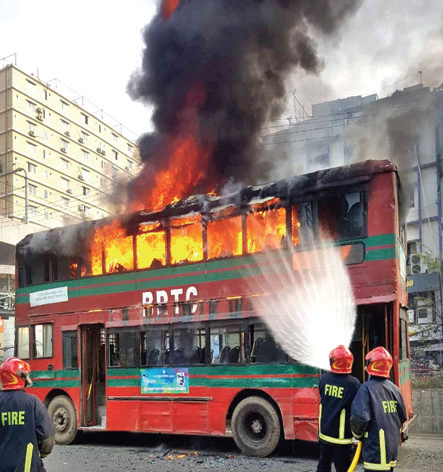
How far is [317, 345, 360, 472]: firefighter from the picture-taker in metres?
5.67

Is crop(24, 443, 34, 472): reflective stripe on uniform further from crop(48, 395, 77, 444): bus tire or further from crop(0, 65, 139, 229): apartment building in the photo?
crop(0, 65, 139, 229): apartment building

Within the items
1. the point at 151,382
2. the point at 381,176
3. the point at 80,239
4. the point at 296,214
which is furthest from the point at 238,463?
the point at 80,239

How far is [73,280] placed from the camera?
12.2m

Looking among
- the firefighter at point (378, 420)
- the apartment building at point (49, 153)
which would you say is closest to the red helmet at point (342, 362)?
the firefighter at point (378, 420)

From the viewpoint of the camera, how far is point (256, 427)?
31.2ft

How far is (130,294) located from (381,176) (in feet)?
17.1

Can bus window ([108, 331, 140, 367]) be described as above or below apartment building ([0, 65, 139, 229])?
below

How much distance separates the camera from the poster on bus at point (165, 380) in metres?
10.4

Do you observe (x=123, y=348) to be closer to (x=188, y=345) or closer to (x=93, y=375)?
(x=93, y=375)

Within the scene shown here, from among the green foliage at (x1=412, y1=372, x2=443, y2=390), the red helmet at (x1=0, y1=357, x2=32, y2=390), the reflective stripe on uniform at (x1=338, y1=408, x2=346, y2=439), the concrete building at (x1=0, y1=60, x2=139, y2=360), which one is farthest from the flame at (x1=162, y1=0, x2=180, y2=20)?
the concrete building at (x1=0, y1=60, x2=139, y2=360)

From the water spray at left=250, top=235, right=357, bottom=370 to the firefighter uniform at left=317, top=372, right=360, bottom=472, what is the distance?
10.1ft

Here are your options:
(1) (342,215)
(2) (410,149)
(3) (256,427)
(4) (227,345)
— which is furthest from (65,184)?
(1) (342,215)

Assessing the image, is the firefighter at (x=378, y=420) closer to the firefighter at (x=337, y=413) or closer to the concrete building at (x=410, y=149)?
the firefighter at (x=337, y=413)

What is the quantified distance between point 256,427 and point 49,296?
558 cm
